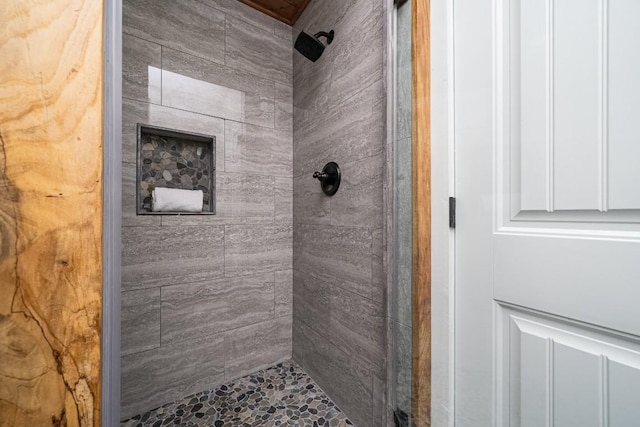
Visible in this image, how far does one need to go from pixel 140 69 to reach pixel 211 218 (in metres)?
0.78

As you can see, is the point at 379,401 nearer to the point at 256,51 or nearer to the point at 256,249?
the point at 256,249

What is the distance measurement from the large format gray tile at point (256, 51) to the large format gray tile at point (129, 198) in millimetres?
774

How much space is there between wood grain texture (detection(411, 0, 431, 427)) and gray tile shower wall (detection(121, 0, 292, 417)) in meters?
0.95

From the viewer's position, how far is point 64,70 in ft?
1.12

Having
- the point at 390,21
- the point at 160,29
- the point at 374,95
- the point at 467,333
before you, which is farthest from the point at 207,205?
the point at 467,333

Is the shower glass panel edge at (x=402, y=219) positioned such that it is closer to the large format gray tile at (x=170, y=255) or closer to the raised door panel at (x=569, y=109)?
the raised door panel at (x=569, y=109)

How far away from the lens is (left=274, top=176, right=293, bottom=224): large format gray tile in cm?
156

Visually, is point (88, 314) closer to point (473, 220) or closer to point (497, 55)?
point (473, 220)

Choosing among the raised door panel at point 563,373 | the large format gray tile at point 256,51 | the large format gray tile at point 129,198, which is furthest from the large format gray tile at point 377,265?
the large format gray tile at point 256,51

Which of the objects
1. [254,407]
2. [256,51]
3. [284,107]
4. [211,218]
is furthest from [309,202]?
[254,407]

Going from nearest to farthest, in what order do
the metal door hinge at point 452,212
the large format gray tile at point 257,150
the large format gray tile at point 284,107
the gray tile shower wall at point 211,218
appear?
the metal door hinge at point 452,212, the gray tile shower wall at point 211,218, the large format gray tile at point 257,150, the large format gray tile at point 284,107

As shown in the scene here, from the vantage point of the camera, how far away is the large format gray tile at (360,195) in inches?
39.3

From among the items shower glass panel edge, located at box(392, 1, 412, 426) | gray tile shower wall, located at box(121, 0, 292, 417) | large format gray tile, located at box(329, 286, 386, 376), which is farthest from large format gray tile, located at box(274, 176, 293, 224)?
shower glass panel edge, located at box(392, 1, 412, 426)

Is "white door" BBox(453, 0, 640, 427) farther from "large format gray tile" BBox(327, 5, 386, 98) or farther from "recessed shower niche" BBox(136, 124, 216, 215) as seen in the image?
"recessed shower niche" BBox(136, 124, 216, 215)
